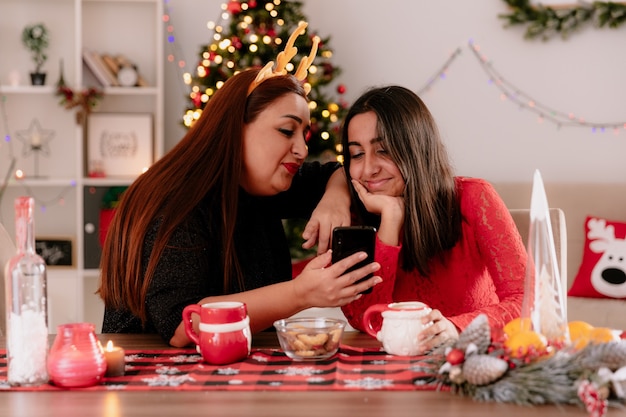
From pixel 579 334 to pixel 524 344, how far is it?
154 millimetres

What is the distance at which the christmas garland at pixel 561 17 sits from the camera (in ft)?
13.3

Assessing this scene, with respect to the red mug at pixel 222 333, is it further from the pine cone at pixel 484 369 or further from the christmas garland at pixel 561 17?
A: the christmas garland at pixel 561 17

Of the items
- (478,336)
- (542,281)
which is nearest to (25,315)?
(478,336)

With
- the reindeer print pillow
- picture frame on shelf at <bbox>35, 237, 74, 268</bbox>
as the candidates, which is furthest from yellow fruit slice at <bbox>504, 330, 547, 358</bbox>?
picture frame on shelf at <bbox>35, 237, 74, 268</bbox>

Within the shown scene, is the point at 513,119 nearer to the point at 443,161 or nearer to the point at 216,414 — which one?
the point at 443,161

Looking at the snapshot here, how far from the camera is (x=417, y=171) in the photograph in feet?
6.44

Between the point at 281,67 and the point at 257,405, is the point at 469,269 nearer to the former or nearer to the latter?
the point at 281,67

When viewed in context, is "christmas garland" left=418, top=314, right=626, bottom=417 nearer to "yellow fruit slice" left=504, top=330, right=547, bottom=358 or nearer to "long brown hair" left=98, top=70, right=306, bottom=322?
"yellow fruit slice" left=504, top=330, right=547, bottom=358

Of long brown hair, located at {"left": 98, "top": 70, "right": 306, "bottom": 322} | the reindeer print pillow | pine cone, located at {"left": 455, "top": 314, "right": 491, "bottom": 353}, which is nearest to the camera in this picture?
pine cone, located at {"left": 455, "top": 314, "right": 491, "bottom": 353}

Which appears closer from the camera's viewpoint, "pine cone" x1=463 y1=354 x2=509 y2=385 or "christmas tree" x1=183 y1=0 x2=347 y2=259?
"pine cone" x1=463 y1=354 x2=509 y2=385

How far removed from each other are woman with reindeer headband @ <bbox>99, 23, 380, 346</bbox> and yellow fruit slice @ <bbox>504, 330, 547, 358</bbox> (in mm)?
364

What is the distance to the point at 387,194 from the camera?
1.99 metres

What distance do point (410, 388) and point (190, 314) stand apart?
0.47 metres

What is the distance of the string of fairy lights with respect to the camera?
4.16m
